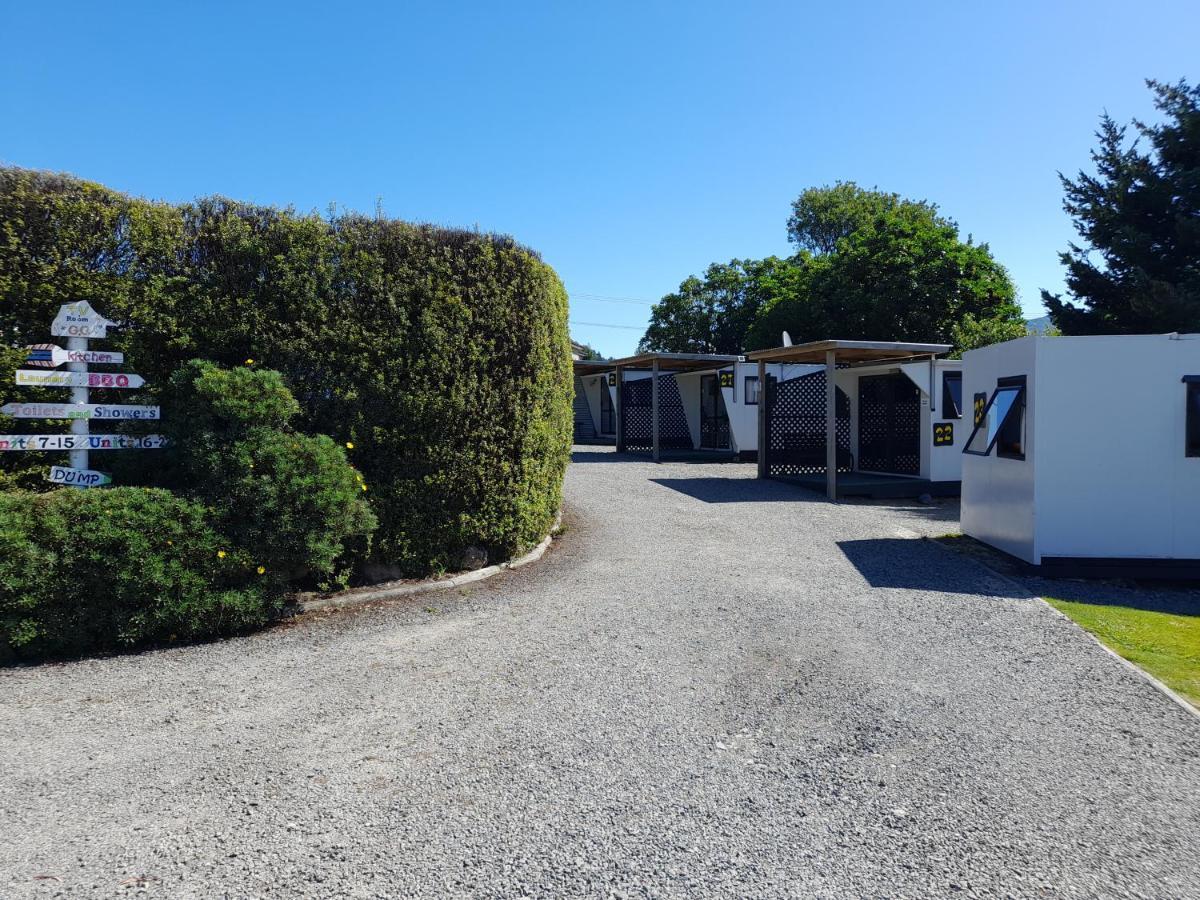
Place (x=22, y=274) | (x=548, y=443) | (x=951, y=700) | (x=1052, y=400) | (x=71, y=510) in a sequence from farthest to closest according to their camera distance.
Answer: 1. (x=548, y=443)
2. (x=1052, y=400)
3. (x=22, y=274)
4. (x=71, y=510)
5. (x=951, y=700)

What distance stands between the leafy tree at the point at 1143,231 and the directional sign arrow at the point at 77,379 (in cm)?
1604

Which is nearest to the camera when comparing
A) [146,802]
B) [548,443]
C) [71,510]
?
[146,802]

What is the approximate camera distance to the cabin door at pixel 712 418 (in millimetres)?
20750

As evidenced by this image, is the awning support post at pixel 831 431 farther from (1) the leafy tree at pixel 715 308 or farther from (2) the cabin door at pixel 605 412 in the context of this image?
(1) the leafy tree at pixel 715 308

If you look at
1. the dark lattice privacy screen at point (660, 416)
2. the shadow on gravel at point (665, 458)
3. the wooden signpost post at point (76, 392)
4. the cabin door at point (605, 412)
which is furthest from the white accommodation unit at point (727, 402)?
the wooden signpost post at point (76, 392)

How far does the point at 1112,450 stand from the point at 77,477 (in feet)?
28.5

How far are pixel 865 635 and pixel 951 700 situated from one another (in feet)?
3.77

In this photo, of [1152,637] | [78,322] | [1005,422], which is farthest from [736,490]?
[78,322]

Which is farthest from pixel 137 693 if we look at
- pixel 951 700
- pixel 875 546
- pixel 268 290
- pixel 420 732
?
pixel 875 546

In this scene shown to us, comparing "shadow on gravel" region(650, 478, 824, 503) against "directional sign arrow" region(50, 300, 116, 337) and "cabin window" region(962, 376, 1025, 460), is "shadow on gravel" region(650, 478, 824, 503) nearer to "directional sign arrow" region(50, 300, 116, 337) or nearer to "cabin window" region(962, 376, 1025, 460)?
"cabin window" region(962, 376, 1025, 460)

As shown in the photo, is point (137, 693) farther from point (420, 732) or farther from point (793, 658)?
point (793, 658)

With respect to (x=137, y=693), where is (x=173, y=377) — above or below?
above

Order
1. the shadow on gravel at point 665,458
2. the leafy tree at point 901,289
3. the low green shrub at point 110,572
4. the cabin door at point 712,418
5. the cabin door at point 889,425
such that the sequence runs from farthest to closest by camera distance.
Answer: the leafy tree at point 901,289 → the cabin door at point 712,418 → the shadow on gravel at point 665,458 → the cabin door at point 889,425 → the low green shrub at point 110,572

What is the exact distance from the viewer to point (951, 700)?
13.3ft
